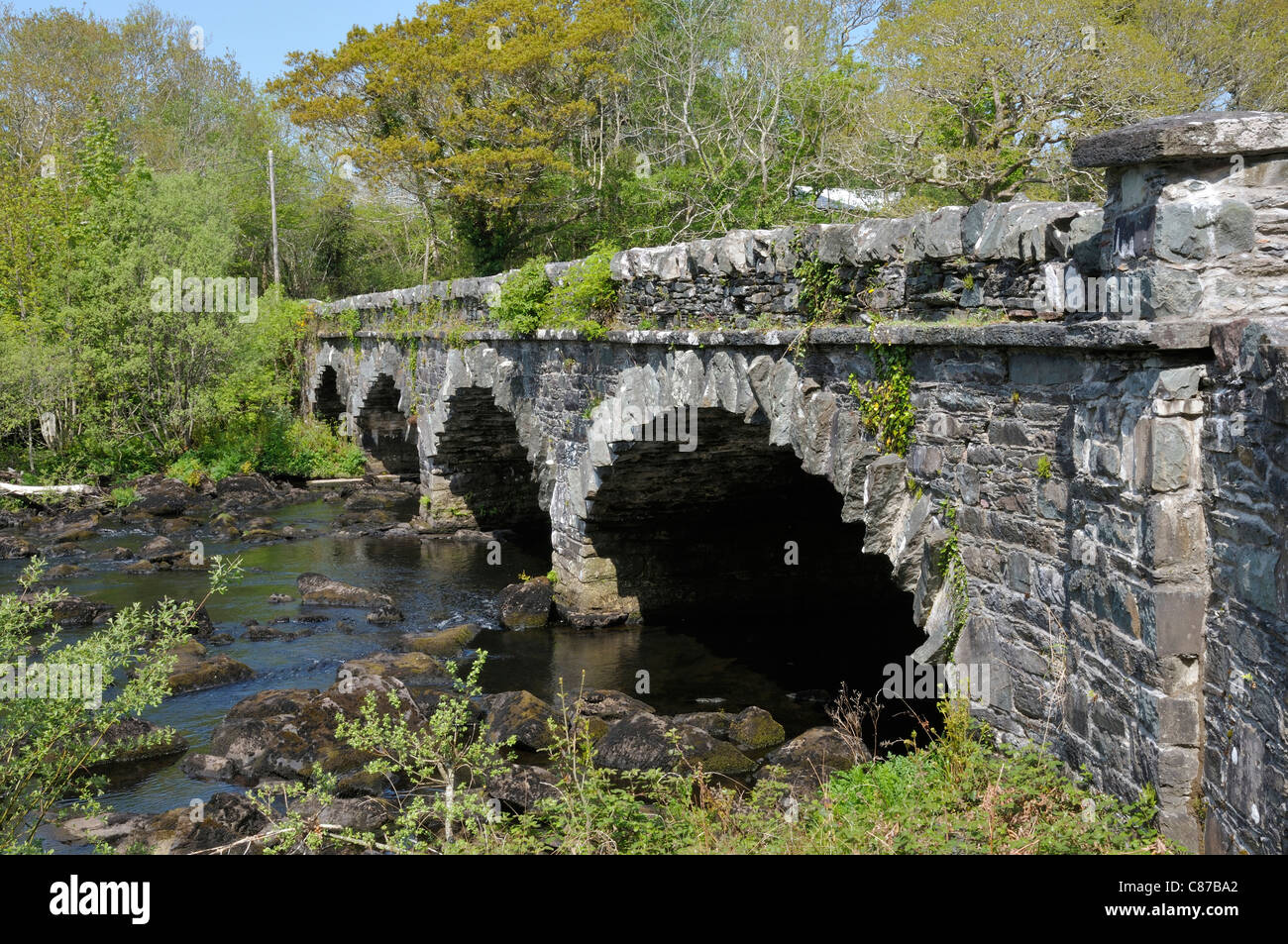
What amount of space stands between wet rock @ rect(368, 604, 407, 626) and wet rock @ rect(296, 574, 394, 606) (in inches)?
11.9

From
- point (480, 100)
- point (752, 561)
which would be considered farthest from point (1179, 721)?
point (480, 100)

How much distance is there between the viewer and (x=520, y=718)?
10.4 m

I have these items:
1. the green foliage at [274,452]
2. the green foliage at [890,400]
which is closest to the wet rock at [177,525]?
the green foliage at [274,452]

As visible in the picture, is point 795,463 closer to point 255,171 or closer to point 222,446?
point 222,446

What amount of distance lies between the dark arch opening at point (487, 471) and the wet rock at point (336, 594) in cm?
435

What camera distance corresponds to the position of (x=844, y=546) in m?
15.6

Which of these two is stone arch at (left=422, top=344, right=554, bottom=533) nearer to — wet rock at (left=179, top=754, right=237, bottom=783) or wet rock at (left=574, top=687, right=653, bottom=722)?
wet rock at (left=574, top=687, right=653, bottom=722)

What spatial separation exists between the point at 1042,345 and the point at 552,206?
23679mm

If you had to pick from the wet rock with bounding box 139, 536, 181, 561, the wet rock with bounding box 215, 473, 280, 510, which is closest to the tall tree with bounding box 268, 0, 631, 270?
the wet rock with bounding box 215, 473, 280, 510

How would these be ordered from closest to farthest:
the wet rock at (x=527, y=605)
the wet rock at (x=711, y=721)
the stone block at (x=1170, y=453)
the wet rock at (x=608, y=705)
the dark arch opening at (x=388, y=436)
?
1. the stone block at (x=1170, y=453)
2. the wet rock at (x=711, y=721)
3. the wet rock at (x=608, y=705)
4. the wet rock at (x=527, y=605)
5. the dark arch opening at (x=388, y=436)

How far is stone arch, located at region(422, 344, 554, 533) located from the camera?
60.3 feet

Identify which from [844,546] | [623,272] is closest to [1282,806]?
[623,272]

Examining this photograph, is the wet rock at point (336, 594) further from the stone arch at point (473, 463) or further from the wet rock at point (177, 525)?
the wet rock at point (177, 525)

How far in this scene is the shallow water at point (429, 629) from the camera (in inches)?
440
